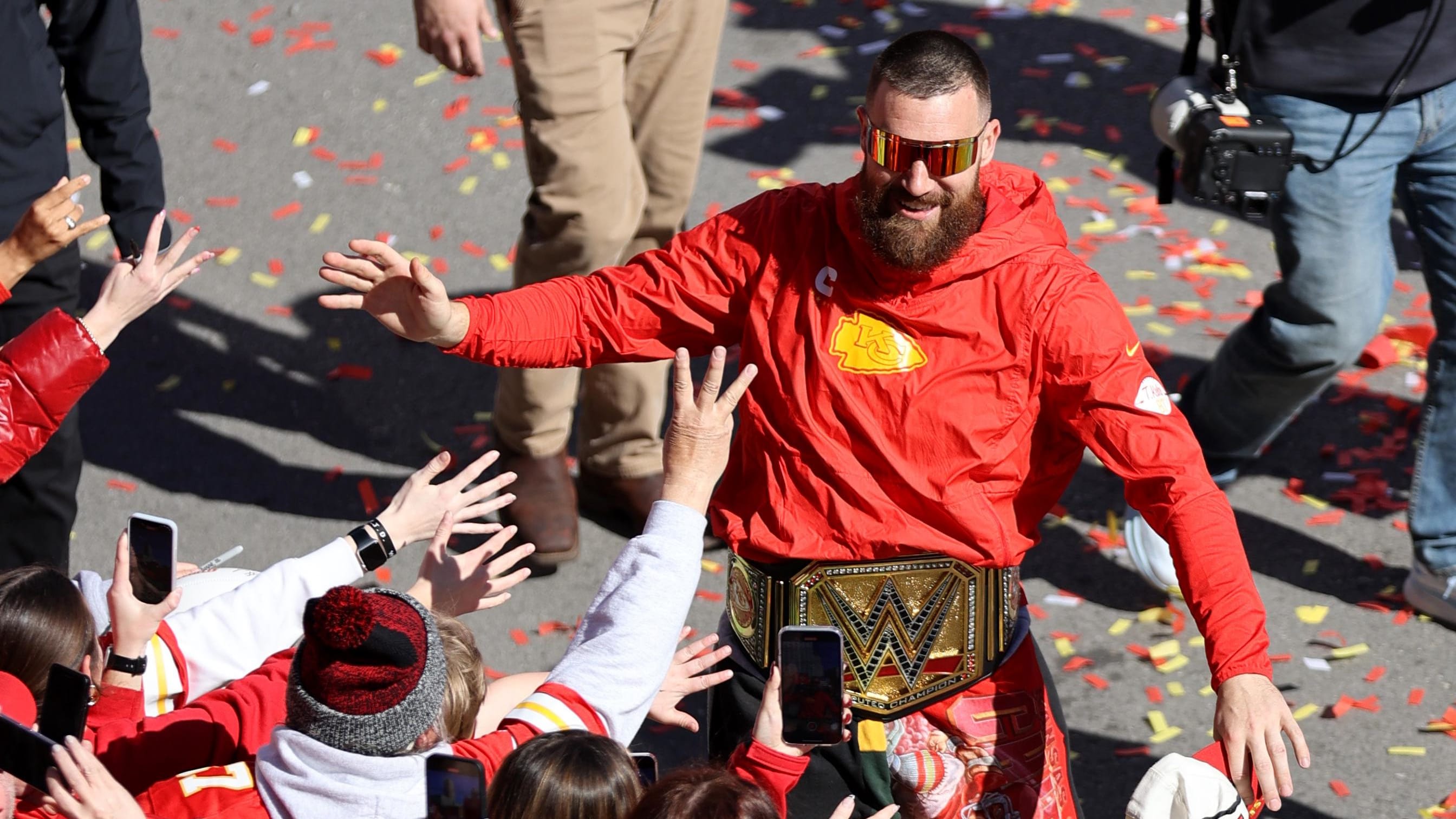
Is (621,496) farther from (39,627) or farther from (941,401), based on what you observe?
(39,627)

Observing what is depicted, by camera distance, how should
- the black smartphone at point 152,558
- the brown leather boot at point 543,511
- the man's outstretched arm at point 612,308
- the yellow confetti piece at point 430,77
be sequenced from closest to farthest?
the black smartphone at point 152,558 → the man's outstretched arm at point 612,308 → the brown leather boot at point 543,511 → the yellow confetti piece at point 430,77

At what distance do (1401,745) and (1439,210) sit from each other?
4.71 ft

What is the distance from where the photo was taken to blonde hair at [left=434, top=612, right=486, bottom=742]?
2807 millimetres

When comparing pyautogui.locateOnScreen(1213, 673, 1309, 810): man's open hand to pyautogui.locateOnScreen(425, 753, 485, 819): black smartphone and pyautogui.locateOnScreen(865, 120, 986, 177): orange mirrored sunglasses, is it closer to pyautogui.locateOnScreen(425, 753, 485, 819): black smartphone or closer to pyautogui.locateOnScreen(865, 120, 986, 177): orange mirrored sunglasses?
pyautogui.locateOnScreen(865, 120, 986, 177): orange mirrored sunglasses

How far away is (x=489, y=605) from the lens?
3471 millimetres

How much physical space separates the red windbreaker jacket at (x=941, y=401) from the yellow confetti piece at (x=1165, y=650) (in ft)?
4.90

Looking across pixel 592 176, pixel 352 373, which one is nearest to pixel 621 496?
pixel 592 176

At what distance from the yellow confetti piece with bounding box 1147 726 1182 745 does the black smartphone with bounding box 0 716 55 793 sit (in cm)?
287

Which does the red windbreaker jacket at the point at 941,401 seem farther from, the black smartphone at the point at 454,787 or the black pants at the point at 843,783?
A: the black smartphone at the point at 454,787

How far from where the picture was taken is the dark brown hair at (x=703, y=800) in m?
2.25

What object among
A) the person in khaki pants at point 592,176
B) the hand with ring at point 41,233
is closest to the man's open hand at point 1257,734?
the person in khaki pants at point 592,176

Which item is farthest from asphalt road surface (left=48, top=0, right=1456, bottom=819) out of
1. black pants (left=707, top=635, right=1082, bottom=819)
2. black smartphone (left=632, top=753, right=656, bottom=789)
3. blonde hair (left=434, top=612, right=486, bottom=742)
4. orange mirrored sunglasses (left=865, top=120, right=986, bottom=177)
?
orange mirrored sunglasses (left=865, top=120, right=986, bottom=177)

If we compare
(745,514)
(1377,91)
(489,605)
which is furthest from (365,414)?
(1377,91)

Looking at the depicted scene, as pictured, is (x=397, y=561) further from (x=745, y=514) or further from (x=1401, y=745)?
(x=1401, y=745)
